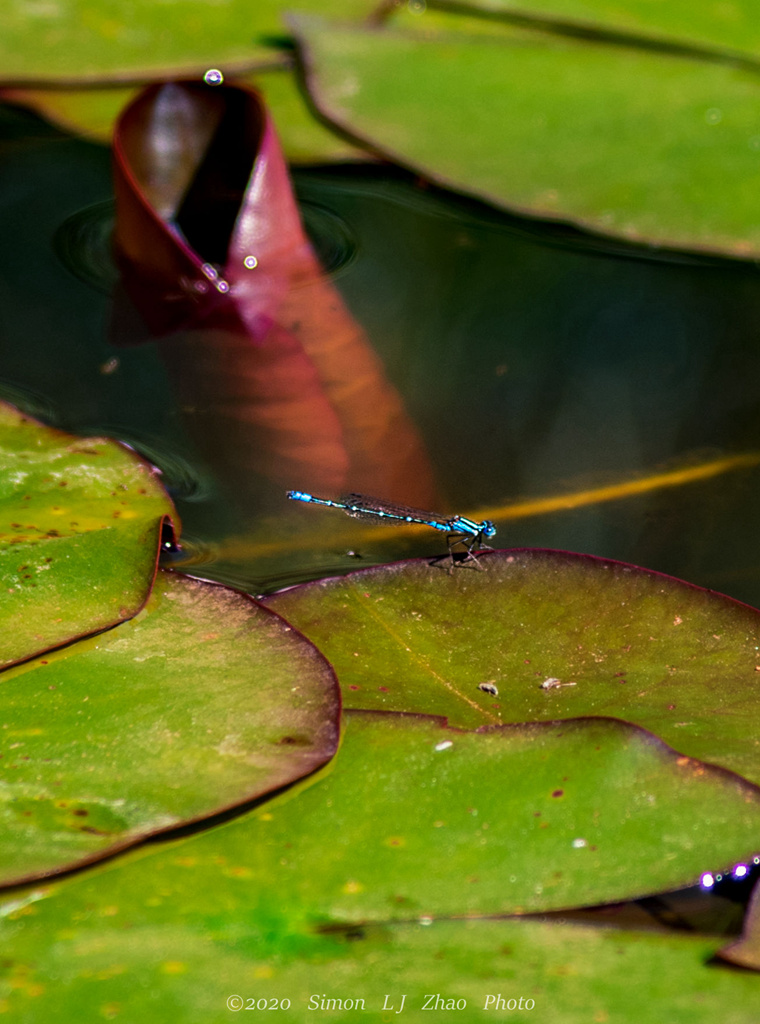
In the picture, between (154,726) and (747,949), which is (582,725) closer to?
(747,949)

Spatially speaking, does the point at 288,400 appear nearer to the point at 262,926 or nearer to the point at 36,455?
the point at 36,455

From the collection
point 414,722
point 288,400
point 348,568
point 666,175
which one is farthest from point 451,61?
point 414,722

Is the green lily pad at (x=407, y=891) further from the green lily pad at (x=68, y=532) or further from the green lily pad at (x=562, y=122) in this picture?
the green lily pad at (x=562, y=122)

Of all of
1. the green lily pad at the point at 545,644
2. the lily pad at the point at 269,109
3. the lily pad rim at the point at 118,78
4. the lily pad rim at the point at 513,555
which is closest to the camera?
the green lily pad at the point at 545,644

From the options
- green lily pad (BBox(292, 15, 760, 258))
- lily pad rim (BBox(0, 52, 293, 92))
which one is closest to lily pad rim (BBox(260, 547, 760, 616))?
green lily pad (BBox(292, 15, 760, 258))

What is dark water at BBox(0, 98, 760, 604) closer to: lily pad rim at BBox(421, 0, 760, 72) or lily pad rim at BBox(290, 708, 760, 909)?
lily pad rim at BBox(290, 708, 760, 909)

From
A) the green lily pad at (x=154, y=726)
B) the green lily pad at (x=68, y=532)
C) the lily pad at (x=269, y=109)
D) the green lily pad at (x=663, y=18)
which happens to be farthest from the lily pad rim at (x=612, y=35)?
the green lily pad at (x=154, y=726)

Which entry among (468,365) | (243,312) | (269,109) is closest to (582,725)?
(468,365)

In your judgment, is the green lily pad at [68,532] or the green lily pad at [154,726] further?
the green lily pad at [68,532]
